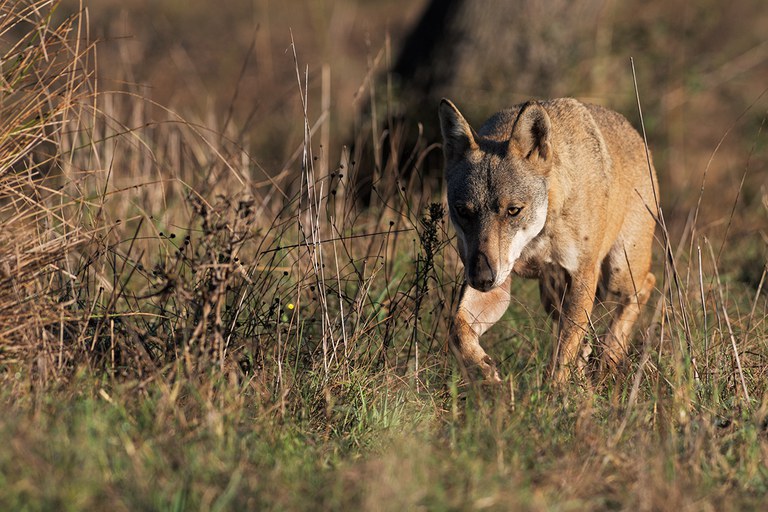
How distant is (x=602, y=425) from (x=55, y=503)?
2.47m

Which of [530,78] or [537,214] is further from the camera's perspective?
[530,78]

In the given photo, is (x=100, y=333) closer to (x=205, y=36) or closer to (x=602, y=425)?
(x=602, y=425)

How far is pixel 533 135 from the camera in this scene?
5.38m

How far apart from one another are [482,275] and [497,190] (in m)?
0.59

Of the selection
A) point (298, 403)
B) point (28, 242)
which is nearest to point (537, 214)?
point (298, 403)

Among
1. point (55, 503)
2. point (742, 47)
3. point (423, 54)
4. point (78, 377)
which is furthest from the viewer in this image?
point (742, 47)

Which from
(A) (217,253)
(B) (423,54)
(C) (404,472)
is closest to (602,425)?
(C) (404,472)

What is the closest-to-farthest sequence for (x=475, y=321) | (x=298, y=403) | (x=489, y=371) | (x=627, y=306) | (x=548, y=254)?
(x=298, y=403) → (x=489, y=371) → (x=475, y=321) → (x=548, y=254) → (x=627, y=306)

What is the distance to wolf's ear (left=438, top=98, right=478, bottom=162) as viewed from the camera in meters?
5.39

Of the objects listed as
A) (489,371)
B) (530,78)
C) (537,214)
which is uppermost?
(530,78)

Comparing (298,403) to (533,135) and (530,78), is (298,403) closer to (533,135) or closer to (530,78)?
(533,135)

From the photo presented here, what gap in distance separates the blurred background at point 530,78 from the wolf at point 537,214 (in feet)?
6.08

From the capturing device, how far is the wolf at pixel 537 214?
16.6 ft

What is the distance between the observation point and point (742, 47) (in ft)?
46.2
